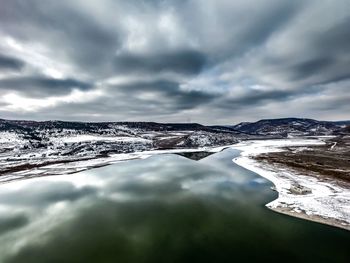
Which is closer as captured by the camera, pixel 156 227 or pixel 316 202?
pixel 156 227

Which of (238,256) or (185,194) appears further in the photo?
(185,194)

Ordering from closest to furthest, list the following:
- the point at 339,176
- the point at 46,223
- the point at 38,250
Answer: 1. the point at 38,250
2. the point at 46,223
3. the point at 339,176

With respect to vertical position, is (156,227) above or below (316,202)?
below

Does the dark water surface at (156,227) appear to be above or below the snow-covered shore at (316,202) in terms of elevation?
below

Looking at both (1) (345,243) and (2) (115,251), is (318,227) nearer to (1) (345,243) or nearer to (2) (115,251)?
(1) (345,243)

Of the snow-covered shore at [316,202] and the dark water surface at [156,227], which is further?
the snow-covered shore at [316,202]

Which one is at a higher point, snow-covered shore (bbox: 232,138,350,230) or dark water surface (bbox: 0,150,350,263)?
snow-covered shore (bbox: 232,138,350,230)

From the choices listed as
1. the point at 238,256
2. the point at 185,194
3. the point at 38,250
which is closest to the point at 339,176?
the point at 185,194

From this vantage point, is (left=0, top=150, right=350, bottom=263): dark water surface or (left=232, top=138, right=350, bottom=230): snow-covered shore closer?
(left=0, top=150, right=350, bottom=263): dark water surface
